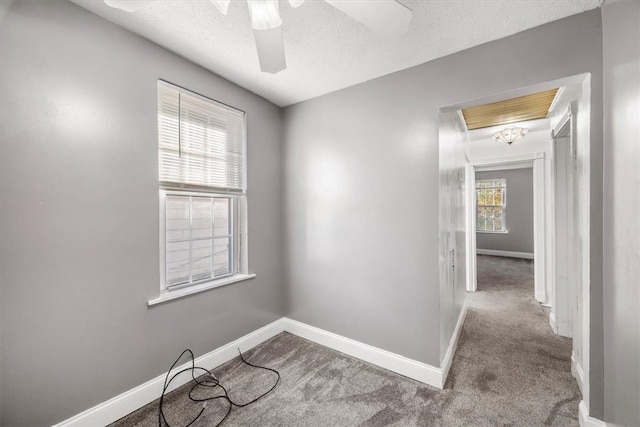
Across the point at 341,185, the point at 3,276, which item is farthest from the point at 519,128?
the point at 3,276

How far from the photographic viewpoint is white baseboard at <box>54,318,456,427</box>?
1.59 m

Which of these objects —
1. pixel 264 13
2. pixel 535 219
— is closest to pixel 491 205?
pixel 535 219

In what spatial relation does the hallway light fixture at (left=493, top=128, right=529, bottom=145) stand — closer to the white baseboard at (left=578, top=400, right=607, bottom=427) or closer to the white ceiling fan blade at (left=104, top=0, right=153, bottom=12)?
the white baseboard at (left=578, top=400, right=607, bottom=427)

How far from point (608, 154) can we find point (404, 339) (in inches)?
71.4

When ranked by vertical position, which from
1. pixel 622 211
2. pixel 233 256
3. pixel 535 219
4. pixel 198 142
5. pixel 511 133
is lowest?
pixel 233 256

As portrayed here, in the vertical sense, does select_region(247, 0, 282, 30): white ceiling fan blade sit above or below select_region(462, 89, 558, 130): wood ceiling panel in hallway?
below

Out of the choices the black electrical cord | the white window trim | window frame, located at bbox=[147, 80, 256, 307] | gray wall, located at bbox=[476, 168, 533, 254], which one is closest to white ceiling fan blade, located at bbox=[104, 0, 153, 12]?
window frame, located at bbox=[147, 80, 256, 307]

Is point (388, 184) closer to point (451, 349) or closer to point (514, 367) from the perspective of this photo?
point (451, 349)

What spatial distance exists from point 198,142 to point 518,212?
27.6 ft

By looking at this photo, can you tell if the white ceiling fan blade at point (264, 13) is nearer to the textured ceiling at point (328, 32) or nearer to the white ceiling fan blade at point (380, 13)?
the white ceiling fan blade at point (380, 13)

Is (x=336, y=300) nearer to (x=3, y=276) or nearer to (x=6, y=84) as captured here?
(x=3, y=276)

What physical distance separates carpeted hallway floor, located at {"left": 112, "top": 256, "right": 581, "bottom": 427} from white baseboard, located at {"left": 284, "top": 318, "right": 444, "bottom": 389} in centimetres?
5

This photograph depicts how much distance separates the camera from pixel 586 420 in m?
1.53

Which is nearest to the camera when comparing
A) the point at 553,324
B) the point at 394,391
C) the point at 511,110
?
the point at 394,391
